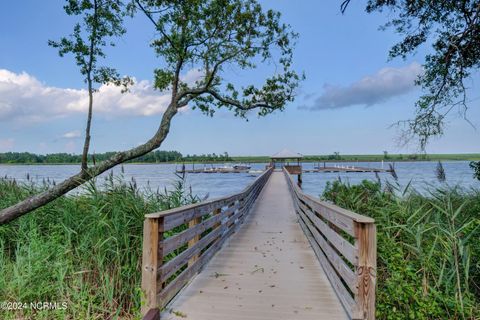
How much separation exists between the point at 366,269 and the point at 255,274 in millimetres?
1829

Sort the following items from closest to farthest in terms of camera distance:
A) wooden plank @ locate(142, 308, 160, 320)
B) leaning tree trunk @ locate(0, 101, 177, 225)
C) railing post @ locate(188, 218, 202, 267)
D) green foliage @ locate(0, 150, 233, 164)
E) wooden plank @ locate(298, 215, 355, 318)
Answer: wooden plank @ locate(142, 308, 160, 320) → wooden plank @ locate(298, 215, 355, 318) → railing post @ locate(188, 218, 202, 267) → leaning tree trunk @ locate(0, 101, 177, 225) → green foliage @ locate(0, 150, 233, 164)

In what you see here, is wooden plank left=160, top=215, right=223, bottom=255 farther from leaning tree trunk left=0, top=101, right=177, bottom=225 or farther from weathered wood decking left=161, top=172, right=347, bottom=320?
leaning tree trunk left=0, top=101, right=177, bottom=225

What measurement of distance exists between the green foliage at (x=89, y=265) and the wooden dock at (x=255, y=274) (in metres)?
0.50

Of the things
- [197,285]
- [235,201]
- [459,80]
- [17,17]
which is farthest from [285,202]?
[17,17]

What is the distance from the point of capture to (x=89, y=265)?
12.9 ft

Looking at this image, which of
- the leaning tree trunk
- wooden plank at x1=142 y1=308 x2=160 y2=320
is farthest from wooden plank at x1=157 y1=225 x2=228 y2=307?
the leaning tree trunk

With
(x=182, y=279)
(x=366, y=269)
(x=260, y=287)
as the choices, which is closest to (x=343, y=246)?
(x=366, y=269)

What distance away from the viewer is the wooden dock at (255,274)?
2656mm

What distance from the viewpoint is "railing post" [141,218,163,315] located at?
2.80 m

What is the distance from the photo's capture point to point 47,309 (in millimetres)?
3408

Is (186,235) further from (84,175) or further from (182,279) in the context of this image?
(84,175)

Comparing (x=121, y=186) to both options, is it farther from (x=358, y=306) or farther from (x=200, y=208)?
(x=358, y=306)

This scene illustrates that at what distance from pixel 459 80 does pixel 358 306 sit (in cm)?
731

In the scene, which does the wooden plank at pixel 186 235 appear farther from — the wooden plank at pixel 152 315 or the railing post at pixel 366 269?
the railing post at pixel 366 269
